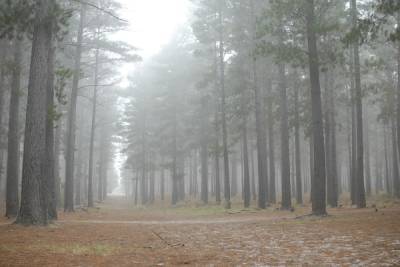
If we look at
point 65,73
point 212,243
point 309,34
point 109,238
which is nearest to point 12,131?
point 65,73

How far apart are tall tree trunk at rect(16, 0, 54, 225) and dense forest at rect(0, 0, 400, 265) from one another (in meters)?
0.03

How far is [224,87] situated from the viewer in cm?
2409

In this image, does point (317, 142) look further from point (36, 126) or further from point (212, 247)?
point (36, 126)

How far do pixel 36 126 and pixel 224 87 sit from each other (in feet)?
48.6

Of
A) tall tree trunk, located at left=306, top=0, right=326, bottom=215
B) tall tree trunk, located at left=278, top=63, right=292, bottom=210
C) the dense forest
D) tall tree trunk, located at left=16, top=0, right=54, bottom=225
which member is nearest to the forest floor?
tall tree trunk, located at left=16, top=0, right=54, bottom=225

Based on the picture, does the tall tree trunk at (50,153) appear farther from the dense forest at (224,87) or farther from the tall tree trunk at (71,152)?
the tall tree trunk at (71,152)

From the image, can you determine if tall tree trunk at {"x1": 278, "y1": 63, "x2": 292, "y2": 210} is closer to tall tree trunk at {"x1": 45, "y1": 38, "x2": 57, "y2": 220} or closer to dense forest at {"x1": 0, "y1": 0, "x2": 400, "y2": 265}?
dense forest at {"x1": 0, "y1": 0, "x2": 400, "y2": 265}

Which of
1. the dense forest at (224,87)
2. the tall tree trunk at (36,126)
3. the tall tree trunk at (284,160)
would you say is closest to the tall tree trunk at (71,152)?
the dense forest at (224,87)

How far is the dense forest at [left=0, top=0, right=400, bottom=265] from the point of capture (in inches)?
451

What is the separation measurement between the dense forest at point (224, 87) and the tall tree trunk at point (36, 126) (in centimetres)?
3

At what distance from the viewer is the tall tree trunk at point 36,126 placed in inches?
428

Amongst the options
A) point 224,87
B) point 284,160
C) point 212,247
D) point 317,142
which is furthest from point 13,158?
point 224,87

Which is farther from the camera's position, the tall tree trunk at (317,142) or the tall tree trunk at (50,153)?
the tall tree trunk at (317,142)

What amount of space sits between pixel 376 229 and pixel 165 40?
93.1ft
